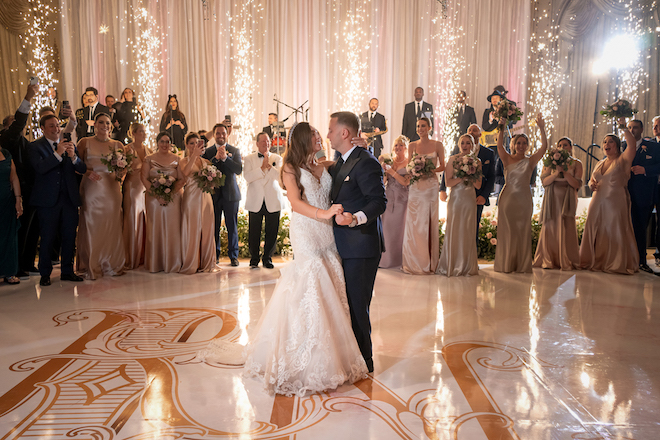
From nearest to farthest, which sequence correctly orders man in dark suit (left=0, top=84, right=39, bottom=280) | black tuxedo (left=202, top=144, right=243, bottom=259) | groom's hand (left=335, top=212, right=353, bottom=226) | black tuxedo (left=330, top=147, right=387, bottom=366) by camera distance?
groom's hand (left=335, top=212, right=353, bottom=226), black tuxedo (left=330, top=147, right=387, bottom=366), man in dark suit (left=0, top=84, right=39, bottom=280), black tuxedo (left=202, top=144, right=243, bottom=259)

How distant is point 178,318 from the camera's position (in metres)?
4.75

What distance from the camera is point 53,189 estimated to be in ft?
20.1

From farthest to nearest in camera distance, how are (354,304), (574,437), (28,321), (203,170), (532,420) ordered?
(203,170)
(28,321)
(354,304)
(532,420)
(574,437)

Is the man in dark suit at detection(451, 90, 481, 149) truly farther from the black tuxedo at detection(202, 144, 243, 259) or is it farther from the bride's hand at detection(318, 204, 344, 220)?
the bride's hand at detection(318, 204, 344, 220)

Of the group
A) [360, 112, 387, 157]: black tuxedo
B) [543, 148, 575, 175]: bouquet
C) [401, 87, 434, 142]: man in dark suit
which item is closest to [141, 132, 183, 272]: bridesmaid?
[543, 148, 575, 175]: bouquet

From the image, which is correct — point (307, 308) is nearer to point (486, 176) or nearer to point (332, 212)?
point (332, 212)

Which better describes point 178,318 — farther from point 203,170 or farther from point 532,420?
point 532,420

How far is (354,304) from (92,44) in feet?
42.2

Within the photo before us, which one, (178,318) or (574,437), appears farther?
(178,318)

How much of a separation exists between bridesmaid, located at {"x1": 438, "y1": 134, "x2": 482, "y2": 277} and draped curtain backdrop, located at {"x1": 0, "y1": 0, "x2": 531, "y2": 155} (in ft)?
25.5

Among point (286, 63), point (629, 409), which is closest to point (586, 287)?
point (629, 409)

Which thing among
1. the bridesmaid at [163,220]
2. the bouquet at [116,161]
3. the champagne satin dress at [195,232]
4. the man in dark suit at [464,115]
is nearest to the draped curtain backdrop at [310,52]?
the man in dark suit at [464,115]

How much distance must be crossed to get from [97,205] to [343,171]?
4.56m

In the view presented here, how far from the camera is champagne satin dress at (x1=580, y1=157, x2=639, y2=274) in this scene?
24.1 feet
